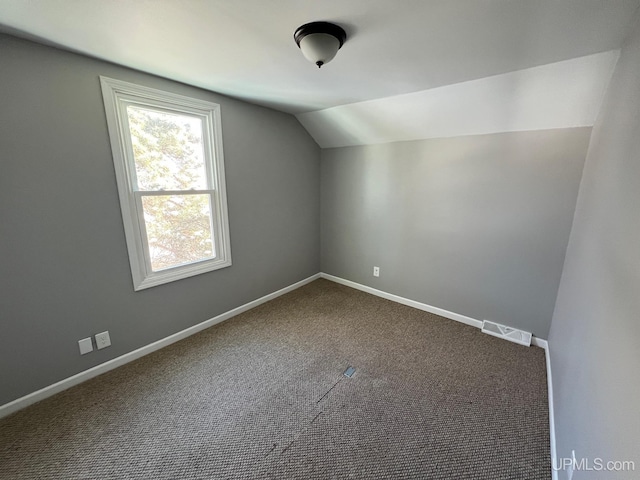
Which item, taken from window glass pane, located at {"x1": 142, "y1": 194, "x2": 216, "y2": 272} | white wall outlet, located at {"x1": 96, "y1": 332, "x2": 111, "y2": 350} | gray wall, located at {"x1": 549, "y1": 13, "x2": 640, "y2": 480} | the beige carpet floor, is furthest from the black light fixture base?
white wall outlet, located at {"x1": 96, "y1": 332, "x2": 111, "y2": 350}

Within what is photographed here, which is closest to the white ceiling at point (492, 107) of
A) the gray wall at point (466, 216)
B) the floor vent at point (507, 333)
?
the gray wall at point (466, 216)

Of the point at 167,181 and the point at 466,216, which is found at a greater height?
the point at 167,181

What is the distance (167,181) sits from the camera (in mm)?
2207

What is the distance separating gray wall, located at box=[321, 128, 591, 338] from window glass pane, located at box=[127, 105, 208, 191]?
175 cm

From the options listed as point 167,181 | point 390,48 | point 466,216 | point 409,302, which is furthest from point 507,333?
point 167,181

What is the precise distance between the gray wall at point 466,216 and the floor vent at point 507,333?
58 millimetres

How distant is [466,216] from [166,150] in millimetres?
2882

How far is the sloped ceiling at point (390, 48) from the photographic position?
115 cm

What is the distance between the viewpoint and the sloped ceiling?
115 centimetres

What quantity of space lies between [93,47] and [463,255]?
3.38 meters

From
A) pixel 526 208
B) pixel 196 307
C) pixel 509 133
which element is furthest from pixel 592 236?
pixel 196 307

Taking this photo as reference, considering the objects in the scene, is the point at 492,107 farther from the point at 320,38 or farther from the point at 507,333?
the point at 507,333

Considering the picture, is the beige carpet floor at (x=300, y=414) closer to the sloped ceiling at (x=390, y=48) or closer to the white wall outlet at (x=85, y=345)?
the white wall outlet at (x=85, y=345)

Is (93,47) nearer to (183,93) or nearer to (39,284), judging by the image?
(183,93)
